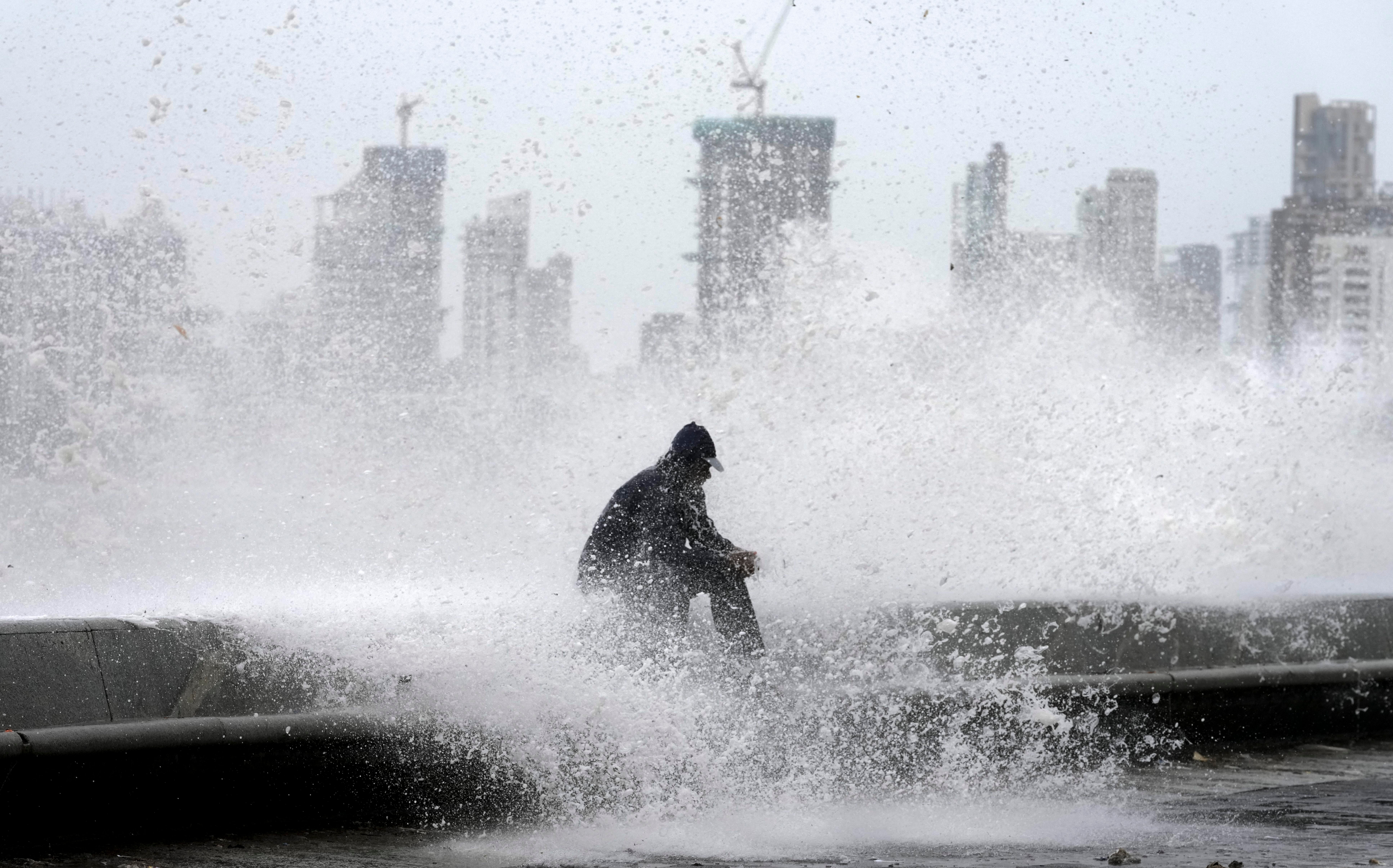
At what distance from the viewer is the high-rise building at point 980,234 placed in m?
16.7

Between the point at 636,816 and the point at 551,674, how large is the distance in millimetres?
649

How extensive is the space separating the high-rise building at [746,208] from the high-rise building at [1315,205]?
247 ft

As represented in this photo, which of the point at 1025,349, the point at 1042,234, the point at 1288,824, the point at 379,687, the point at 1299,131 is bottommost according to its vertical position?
the point at 1288,824

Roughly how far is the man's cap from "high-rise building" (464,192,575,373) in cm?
995

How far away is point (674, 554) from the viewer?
25.3ft

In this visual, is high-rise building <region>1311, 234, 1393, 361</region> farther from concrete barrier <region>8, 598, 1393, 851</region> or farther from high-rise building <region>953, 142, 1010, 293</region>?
concrete barrier <region>8, 598, 1393, 851</region>

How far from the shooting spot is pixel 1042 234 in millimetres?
18531

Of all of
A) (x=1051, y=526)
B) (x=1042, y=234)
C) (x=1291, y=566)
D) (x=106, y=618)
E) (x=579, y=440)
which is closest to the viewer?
(x=106, y=618)

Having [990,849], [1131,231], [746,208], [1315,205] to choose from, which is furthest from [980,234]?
[1315,205]

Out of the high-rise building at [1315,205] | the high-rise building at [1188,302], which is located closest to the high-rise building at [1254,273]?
the high-rise building at [1315,205]

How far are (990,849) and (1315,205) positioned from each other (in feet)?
554

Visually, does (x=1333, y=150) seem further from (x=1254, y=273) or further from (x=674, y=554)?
(x=674, y=554)

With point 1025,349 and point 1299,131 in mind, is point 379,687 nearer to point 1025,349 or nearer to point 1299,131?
point 1025,349

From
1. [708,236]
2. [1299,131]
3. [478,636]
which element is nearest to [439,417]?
[708,236]
